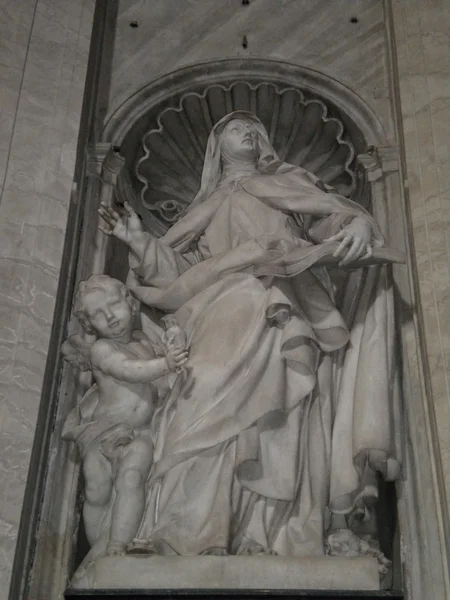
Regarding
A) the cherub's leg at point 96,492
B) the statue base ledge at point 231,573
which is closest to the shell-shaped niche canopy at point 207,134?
the cherub's leg at point 96,492

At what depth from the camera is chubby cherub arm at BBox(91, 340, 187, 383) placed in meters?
3.48

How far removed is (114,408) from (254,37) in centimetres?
277

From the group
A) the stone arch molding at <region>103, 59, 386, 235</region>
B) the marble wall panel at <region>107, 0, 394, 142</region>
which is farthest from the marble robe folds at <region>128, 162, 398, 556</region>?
the marble wall panel at <region>107, 0, 394, 142</region>

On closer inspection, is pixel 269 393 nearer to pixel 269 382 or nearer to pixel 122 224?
pixel 269 382

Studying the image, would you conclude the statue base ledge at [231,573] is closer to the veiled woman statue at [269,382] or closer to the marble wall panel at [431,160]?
the veiled woman statue at [269,382]

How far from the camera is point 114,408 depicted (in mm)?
3803

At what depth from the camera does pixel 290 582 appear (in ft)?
10.5

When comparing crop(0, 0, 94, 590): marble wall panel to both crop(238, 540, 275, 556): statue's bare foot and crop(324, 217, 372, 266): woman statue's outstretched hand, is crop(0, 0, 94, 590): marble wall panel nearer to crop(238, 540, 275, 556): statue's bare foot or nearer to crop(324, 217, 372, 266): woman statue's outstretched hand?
crop(238, 540, 275, 556): statue's bare foot

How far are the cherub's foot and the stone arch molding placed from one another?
2.35 meters

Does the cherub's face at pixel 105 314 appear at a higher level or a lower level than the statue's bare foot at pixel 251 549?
higher

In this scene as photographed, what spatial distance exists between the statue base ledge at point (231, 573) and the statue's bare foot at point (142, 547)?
1.5 inches

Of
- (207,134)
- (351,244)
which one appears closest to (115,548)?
(351,244)

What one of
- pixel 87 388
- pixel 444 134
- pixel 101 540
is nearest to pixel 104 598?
pixel 101 540

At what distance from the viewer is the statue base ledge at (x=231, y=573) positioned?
10.5ft
